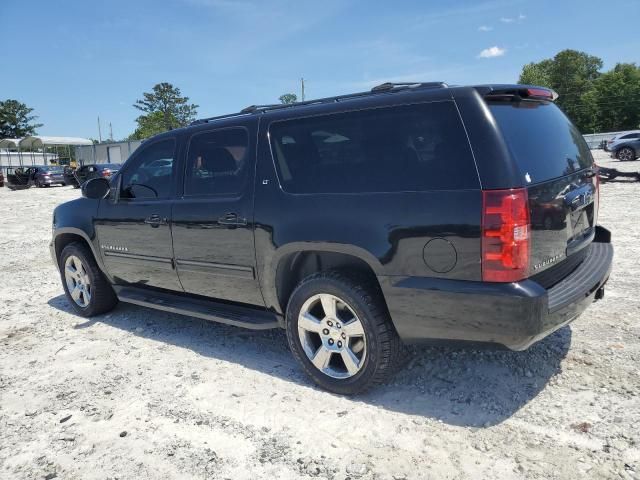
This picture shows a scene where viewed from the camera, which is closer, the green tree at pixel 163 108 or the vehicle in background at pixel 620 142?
the vehicle in background at pixel 620 142

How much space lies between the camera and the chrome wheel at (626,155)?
2372 centimetres

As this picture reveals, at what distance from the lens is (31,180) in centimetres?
3097

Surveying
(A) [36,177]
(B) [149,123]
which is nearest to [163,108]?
(B) [149,123]

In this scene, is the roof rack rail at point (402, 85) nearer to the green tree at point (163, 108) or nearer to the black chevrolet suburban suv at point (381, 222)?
the black chevrolet suburban suv at point (381, 222)

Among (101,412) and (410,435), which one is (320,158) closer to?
(410,435)

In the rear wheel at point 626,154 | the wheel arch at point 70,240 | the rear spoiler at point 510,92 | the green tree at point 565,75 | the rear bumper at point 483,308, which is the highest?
the green tree at point 565,75

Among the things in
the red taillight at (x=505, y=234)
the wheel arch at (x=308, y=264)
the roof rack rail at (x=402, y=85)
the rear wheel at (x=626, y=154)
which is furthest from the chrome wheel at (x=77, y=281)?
the rear wheel at (x=626, y=154)

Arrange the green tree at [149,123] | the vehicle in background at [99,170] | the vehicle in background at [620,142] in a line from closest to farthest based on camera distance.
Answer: the vehicle in background at [620,142] < the vehicle in background at [99,170] < the green tree at [149,123]

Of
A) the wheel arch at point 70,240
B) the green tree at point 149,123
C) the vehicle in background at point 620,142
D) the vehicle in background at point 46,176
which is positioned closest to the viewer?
the wheel arch at point 70,240

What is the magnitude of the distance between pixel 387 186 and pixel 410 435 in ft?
4.71

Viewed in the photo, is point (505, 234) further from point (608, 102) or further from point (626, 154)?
point (608, 102)

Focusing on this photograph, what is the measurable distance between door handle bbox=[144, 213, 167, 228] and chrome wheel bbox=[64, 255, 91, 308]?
1361 millimetres

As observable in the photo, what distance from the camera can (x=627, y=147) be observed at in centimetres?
2369

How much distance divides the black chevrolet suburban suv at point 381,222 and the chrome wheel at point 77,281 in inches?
54.1
